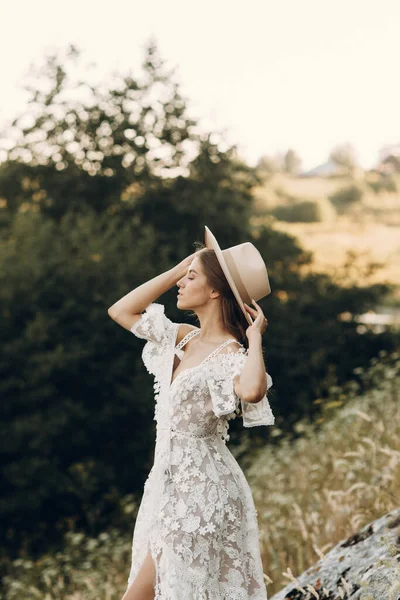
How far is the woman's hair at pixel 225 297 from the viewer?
3.54 m

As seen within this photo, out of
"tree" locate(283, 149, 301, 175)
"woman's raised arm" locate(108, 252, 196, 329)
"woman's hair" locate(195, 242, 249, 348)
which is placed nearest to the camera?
"woman's hair" locate(195, 242, 249, 348)

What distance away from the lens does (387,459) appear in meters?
6.32

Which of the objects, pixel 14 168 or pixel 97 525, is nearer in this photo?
pixel 97 525

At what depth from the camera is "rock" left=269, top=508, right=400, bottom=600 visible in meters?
3.34

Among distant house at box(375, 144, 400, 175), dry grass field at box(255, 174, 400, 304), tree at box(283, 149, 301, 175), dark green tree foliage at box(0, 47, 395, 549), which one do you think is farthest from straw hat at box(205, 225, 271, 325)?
tree at box(283, 149, 301, 175)

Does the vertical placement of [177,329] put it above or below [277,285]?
above

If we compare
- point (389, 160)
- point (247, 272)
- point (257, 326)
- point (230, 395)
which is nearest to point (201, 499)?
point (230, 395)

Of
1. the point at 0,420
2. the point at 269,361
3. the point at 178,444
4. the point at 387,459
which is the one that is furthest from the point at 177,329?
the point at 269,361

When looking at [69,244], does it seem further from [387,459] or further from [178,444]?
[178,444]

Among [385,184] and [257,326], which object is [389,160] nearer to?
[385,184]

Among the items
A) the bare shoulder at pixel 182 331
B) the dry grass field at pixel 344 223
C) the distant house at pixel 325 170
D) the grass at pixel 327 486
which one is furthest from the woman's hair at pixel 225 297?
the distant house at pixel 325 170

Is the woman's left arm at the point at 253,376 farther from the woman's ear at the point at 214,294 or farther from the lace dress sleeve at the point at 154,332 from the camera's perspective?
the lace dress sleeve at the point at 154,332

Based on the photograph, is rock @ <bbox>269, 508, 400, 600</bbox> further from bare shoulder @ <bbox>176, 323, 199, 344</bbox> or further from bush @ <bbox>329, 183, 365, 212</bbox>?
bush @ <bbox>329, 183, 365, 212</bbox>

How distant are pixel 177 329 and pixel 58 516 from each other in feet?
22.7
